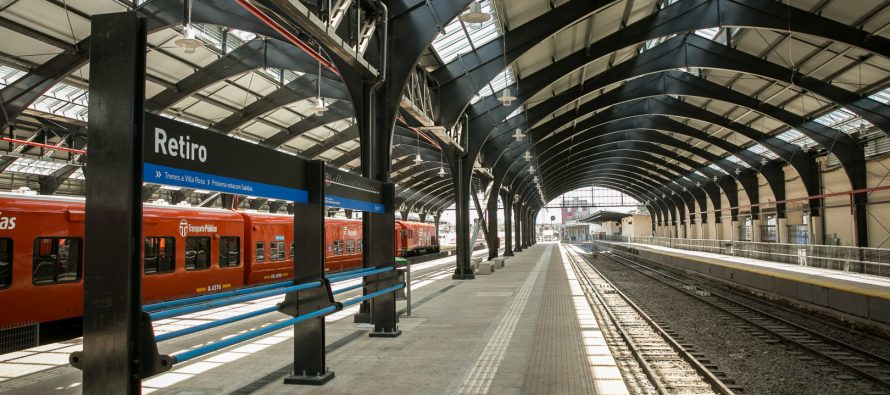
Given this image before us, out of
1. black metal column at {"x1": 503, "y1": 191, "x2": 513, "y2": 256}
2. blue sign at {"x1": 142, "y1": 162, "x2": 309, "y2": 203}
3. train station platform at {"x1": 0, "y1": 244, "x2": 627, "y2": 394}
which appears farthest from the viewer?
black metal column at {"x1": 503, "y1": 191, "x2": 513, "y2": 256}

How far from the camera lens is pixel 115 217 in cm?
400

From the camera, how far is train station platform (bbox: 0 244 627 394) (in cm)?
662

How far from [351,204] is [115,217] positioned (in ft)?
15.3

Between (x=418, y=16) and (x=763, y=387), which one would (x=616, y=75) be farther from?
(x=763, y=387)

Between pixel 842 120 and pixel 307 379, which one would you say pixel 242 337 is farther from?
pixel 842 120

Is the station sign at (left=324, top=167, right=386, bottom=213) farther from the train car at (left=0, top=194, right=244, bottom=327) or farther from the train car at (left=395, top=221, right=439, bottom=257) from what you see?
the train car at (left=395, top=221, right=439, bottom=257)

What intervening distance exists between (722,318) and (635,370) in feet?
23.5

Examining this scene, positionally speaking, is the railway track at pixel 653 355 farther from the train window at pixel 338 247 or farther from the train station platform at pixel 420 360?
the train window at pixel 338 247

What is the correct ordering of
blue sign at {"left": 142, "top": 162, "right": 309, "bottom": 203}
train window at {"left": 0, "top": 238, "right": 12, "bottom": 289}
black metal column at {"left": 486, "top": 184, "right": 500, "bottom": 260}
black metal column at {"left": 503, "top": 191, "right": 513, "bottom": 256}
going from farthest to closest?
black metal column at {"left": 503, "top": 191, "right": 513, "bottom": 256} → black metal column at {"left": 486, "top": 184, "right": 500, "bottom": 260} → train window at {"left": 0, "top": 238, "right": 12, "bottom": 289} → blue sign at {"left": 142, "top": 162, "right": 309, "bottom": 203}

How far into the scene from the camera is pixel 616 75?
23.9 m

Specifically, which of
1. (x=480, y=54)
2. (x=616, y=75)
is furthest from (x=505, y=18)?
(x=616, y=75)

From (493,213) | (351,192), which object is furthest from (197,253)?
(493,213)

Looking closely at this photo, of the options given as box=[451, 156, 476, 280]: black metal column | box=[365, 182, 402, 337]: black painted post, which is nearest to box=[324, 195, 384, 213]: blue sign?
box=[365, 182, 402, 337]: black painted post

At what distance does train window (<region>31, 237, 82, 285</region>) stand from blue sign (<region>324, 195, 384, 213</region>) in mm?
5990
